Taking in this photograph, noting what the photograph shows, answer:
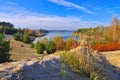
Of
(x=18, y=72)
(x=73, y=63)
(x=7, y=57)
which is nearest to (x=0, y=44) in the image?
(x=7, y=57)

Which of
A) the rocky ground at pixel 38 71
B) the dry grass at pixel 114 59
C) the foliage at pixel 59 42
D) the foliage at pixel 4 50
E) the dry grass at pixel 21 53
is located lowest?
the dry grass at pixel 21 53

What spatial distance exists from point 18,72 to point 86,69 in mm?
1855

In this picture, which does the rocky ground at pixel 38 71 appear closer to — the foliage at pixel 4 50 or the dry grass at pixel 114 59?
the dry grass at pixel 114 59

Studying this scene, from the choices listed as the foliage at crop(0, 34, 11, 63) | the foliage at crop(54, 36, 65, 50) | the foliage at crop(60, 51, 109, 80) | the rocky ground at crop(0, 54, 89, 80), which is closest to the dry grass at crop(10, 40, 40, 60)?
the foliage at crop(54, 36, 65, 50)

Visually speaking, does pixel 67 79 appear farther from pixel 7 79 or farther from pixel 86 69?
pixel 7 79

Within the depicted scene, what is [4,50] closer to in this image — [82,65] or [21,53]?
[82,65]

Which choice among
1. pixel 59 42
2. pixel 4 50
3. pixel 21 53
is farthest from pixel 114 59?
pixel 59 42

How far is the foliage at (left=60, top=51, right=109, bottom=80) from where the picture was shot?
6.12 metres

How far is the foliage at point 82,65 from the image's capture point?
20.1 feet

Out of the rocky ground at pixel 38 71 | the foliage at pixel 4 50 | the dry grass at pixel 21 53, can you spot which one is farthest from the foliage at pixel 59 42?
the rocky ground at pixel 38 71

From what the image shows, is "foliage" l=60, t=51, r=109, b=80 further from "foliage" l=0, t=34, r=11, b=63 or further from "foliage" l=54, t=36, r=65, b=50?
"foliage" l=54, t=36, r=65, b=50

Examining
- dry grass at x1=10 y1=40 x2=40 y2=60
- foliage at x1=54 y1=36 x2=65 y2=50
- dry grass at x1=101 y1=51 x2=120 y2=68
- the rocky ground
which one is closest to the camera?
the rocky ground

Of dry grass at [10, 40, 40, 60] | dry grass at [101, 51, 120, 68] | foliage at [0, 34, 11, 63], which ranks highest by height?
foliage at [0, 34, 11, 63]

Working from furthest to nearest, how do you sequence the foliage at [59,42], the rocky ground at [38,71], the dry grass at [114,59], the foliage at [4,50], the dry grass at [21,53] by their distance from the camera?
the foliage at [59,42], the dry grass at [21,53], the foliage at [4,50], the dry grass at [114,59], the rocky ground at [38,71]
